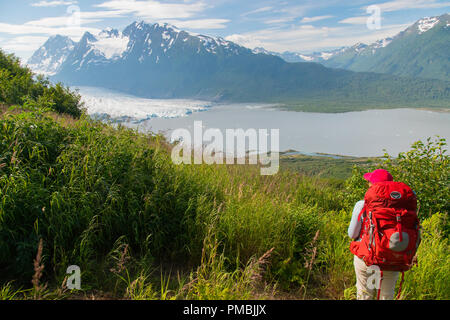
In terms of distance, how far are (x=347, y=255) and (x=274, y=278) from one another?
973mm

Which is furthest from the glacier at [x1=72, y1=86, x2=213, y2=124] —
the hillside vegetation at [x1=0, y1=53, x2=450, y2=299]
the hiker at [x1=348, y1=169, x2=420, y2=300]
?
the hiker at [x1=348, y1=169, x2=420, y2=300]

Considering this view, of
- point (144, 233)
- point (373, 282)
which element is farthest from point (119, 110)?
point (373, 282)

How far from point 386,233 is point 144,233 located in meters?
2.77

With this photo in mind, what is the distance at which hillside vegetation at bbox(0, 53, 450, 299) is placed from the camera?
3104 millimetres

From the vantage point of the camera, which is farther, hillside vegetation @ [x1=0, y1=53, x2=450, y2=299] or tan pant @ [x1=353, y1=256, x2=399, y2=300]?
hillside vegetation @ [x1=0, y1=53, x2=450, y2=299]

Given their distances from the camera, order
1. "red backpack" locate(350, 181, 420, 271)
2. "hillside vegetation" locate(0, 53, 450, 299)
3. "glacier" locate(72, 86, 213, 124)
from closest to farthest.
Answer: "red backpack" locate(350, 181, 420, 271)
"hillside vegetation" locate(0, 53, 450, 299)
"glacier" locate(72, 86, 213, 124)

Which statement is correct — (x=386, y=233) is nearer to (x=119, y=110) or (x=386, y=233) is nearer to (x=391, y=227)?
(x=391, y=227)

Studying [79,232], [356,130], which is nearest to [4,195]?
[79,232]

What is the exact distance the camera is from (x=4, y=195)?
10.5ft

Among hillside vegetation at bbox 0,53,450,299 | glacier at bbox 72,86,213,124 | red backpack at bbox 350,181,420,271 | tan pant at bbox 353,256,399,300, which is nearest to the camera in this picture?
→ red backpack at bbox 350,181,420,271

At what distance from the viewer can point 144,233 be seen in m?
3.85

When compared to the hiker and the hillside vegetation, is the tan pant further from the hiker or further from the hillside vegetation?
the hillside vegetation

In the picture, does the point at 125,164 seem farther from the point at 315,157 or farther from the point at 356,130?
the point at 356,130

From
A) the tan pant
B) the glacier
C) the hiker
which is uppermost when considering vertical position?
the glacier
